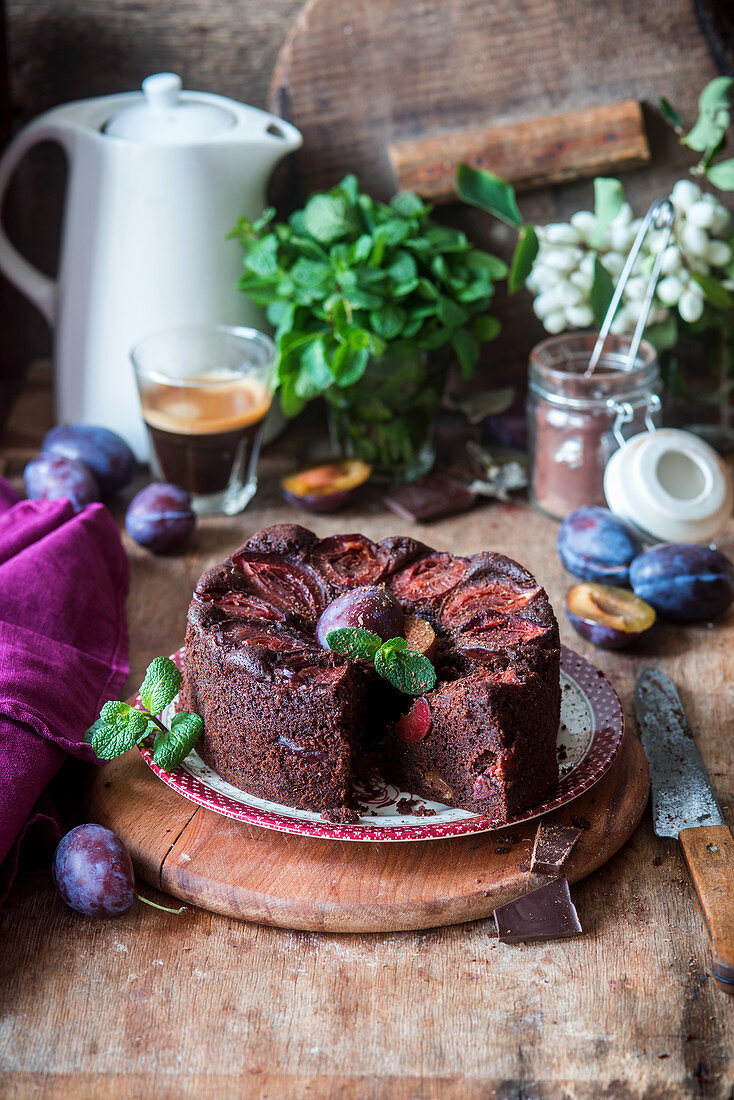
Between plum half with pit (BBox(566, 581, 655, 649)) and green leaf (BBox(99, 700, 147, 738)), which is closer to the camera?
green leaf (BBox(99, 700, 147, 738))

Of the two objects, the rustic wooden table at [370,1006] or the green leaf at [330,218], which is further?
the green leaf at [330,218]

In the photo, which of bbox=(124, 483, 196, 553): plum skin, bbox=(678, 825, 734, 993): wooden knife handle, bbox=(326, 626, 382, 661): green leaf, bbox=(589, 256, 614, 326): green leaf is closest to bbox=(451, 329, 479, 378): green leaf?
bbox=(589, 256, 614, 326): green leaf

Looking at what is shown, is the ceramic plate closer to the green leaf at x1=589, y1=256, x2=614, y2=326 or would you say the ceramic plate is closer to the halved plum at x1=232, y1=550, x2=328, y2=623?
the halved plum at x1=232, y1=550, x2=328, y2=623

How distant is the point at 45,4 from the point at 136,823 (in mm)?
1701

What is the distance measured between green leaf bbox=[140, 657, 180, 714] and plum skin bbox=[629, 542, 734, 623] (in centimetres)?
71

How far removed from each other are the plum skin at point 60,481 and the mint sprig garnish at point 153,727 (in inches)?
24.1

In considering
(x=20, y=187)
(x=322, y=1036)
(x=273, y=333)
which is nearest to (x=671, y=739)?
(x=322, y=1036)

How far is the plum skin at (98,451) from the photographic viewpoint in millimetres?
1883

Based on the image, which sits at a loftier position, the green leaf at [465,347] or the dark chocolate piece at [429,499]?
the green leaf at [465,347]

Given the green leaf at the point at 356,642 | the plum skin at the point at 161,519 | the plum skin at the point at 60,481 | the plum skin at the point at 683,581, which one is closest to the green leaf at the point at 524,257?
the plum skin at the point at 683,581

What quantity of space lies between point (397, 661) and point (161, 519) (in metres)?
0.75

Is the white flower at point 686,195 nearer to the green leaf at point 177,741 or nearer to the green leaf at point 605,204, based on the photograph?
the green leaf at point 605,204

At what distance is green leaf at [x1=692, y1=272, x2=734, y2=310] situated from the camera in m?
1.88

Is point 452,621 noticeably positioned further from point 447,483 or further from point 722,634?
point 447,483
